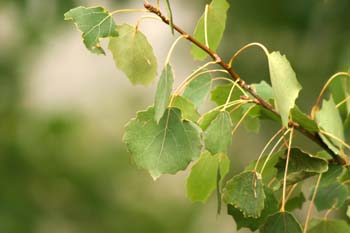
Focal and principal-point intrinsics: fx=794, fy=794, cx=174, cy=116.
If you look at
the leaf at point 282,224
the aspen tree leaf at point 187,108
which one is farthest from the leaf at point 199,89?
the leaf at point 282,224

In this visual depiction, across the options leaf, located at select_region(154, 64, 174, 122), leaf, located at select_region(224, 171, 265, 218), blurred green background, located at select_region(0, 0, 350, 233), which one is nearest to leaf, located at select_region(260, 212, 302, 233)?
leaf, located at select_region(224, 171, 265, 218)

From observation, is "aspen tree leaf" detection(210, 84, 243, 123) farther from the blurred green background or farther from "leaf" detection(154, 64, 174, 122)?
the blurred green background

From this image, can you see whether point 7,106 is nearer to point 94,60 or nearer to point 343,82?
point 94,60

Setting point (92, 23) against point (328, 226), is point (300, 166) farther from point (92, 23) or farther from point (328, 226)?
point (92, 23)

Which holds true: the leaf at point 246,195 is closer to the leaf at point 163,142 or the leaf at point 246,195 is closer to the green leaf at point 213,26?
the leaf at point 163,142

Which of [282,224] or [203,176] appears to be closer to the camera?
[282,224]

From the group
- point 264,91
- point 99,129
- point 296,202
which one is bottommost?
point 99,129

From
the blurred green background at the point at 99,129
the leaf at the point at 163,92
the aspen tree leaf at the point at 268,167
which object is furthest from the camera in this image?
the blurred green background at the point at 99,129

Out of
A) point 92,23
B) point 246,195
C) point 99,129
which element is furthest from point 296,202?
point 99,129
